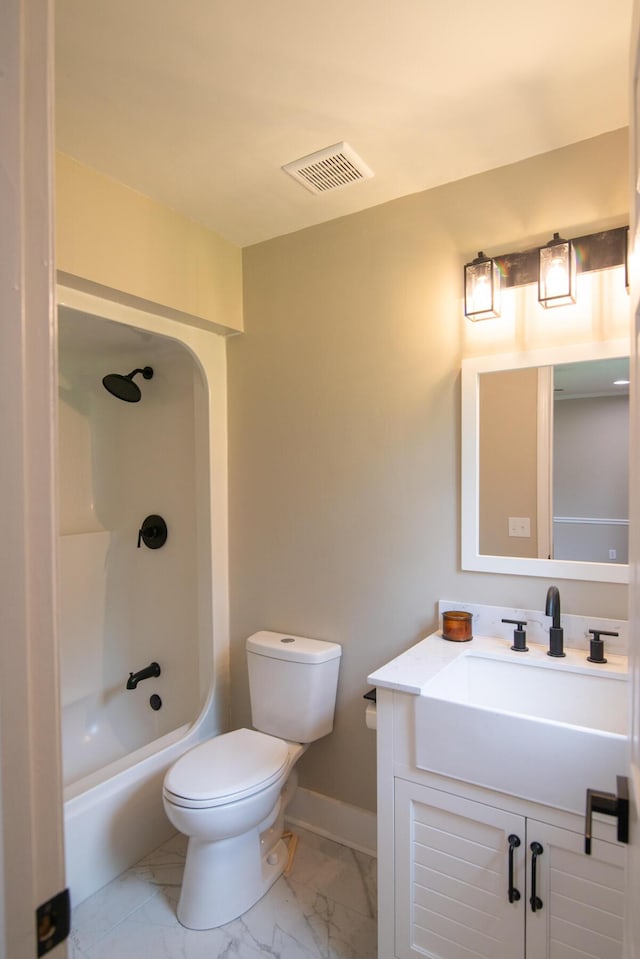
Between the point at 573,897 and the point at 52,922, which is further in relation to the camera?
the point at 573,897

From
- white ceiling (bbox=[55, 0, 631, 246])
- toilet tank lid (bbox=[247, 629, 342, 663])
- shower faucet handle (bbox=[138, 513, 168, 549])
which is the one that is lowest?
toilet tank lid (bbox=[247, 629, 342, 663])

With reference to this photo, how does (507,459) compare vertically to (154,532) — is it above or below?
above

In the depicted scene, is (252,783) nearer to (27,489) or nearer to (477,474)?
(477,474)

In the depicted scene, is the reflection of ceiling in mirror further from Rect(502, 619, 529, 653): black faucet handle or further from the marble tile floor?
the marble tile floor

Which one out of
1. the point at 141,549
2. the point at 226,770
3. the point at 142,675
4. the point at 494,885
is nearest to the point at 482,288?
the point at 494,885

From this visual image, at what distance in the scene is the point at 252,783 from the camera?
1769 mm

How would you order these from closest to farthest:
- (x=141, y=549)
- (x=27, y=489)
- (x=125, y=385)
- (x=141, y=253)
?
1. (x=27, y=489)
2. (x=141, y=253)
3. (x=125, y=385)
4. (x=141, y=549)

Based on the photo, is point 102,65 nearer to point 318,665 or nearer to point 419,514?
point 419,514

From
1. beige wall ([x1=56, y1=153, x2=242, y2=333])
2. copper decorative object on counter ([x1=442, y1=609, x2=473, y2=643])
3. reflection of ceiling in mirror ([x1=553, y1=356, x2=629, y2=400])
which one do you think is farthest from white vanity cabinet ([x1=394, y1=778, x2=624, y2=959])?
beige wall ([x1=56, y1=153, x2=242, y2=333])

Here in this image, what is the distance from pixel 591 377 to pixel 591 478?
323mm

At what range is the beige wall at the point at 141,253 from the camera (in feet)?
5.81

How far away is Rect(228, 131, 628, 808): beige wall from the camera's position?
1841 mm

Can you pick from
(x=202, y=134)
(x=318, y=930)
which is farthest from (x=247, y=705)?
(x=202, y=134)

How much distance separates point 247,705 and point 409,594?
996 mm
